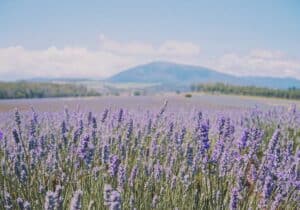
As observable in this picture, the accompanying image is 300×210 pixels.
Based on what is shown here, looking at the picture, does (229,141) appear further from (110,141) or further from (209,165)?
(110,141)

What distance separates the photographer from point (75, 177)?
331 centimetres

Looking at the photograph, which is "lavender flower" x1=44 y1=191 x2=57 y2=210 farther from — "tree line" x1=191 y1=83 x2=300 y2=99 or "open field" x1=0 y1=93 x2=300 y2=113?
"tree line" x1=191 y1=83 x2=300 y2=99

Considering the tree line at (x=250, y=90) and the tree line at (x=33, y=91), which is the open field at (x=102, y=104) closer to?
the tree line at (x=33, y=91)

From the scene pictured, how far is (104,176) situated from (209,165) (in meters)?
0.84

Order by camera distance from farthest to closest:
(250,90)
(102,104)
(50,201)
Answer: (250,90)
(102,104)
(50,201)

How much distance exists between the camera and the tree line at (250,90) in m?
32.2

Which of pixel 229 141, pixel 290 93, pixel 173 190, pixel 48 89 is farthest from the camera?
pixel 290 93

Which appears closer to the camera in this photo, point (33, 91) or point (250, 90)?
point (33, 91)

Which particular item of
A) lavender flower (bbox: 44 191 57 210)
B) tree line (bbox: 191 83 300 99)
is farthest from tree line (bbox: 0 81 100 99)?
lavender flower (bbox: 44 191 57 210)

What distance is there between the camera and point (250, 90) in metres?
34.1

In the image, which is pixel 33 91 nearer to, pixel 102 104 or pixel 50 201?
pixel 102 104

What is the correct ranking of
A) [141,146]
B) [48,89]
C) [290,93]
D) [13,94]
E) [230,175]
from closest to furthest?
[230,175]
[141,146]
[13,94]
[48,89]
[290,93]

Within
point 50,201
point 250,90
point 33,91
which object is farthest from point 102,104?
point 250,90

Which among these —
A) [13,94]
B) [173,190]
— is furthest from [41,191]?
[13,94]
